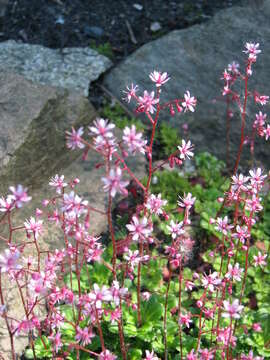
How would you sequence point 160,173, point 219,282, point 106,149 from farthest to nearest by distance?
1. point 160,173
2. point 219,282
3. point 106,149

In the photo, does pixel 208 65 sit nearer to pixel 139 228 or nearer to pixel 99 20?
pixel 99 20

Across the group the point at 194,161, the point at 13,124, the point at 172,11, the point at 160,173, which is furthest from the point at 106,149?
the point at 172,11

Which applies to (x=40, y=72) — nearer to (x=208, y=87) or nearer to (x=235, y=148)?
(x=208, y=87)

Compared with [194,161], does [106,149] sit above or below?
above

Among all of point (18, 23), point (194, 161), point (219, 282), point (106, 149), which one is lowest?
point (194, 161)

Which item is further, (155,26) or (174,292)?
(155,26)

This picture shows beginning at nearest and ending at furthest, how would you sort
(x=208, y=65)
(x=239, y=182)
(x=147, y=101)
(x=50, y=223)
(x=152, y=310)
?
1. (x=147, y=101)
2. (x=239, y=182)
3. (x=152, y=310)
4. (x=50, y=223)
5. (x=208, y=65)

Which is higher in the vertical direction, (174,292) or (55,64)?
(55,64)

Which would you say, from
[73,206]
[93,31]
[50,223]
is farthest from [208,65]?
[73,206]
